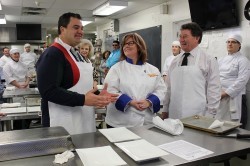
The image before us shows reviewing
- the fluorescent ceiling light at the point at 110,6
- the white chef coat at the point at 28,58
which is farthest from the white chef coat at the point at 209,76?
the white chef coat at the point at 28,58

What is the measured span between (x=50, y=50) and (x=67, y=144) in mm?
669

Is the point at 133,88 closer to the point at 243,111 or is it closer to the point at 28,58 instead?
the point at 243,111

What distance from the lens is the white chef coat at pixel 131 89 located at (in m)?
1.96

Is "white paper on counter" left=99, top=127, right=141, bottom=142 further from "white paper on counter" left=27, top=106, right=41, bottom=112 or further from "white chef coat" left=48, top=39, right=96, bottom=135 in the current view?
"white paper on counter" left=27, top=106, right=41, bottom=112

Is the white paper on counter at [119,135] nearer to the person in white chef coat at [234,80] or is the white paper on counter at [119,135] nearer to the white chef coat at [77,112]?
the white chef coat at [77,112]

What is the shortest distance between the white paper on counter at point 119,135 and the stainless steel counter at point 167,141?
28 mm

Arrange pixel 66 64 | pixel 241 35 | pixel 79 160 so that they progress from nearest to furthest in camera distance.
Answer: pixel 79 160, pixel 66 64, pixel 241 35

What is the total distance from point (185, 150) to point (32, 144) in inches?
28.3

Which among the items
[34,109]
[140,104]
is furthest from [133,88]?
[34,109]

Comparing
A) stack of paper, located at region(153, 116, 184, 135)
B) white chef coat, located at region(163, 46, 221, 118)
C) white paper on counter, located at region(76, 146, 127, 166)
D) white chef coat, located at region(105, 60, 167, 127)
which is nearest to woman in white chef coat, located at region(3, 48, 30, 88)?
white chef coat, located at region(105, 60, 167, 127)

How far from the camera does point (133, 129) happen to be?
1648mm

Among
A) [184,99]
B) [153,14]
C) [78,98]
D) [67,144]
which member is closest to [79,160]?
[67,144]

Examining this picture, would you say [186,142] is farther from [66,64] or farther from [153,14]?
[153,14]

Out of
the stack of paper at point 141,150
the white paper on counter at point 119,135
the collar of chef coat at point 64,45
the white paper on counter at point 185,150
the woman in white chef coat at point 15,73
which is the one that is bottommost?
the white paper on counter at point 185,150
